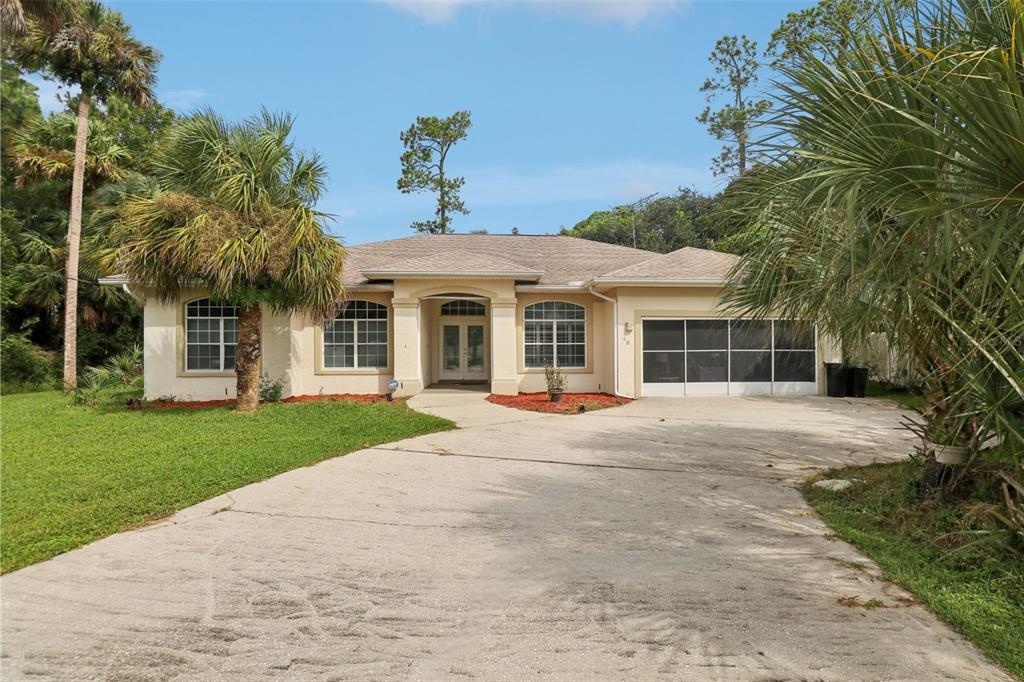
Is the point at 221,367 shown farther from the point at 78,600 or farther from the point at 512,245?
the point at 78,600

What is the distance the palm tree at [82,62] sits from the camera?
18.6 meters

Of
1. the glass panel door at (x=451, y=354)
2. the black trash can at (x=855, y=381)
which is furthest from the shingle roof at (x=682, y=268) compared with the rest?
the glass panel door at (x=451, y=354)

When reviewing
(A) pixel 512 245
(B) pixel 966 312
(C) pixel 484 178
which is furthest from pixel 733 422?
(C) pixel 484 178

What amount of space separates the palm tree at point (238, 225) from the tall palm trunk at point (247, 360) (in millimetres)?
25

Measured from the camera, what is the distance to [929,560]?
15.4 feet

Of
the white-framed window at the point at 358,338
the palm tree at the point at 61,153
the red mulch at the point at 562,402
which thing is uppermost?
the palm tree at the point at 61,153

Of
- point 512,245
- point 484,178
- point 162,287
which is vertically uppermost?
point 484,178

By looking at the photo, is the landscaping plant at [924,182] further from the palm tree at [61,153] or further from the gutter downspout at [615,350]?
the palm tree at [61,153]

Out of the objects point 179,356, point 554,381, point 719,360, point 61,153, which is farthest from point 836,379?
point 61,153

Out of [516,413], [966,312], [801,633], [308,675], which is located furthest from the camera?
[516,413]

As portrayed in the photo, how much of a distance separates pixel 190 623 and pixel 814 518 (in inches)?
230

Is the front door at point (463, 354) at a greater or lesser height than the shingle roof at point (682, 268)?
lesser

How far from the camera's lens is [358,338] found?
1742 cm

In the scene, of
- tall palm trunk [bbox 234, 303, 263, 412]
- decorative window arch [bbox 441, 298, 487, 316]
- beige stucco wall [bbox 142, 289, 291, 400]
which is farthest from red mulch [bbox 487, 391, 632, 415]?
beige stucco wall [bbox 142, 289, 291, 400]
